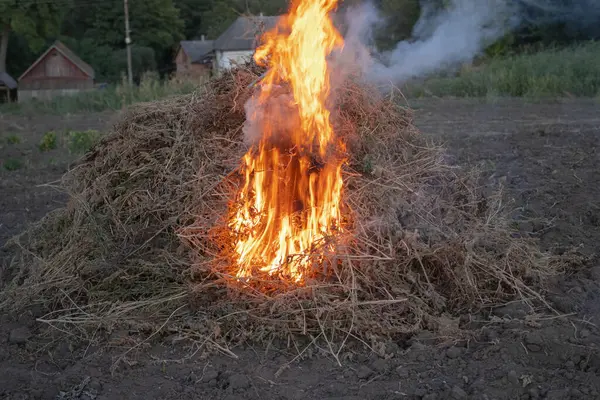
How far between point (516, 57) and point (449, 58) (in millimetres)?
13570

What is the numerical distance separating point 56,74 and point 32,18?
6.58m

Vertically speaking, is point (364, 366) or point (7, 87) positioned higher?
point (364, 366)

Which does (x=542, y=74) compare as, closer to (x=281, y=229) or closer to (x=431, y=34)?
(x=431, y=34)

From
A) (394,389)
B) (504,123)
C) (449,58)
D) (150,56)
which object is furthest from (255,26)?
(150,56)

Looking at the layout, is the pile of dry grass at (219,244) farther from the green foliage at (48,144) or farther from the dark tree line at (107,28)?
the dark tree line at (107,28)

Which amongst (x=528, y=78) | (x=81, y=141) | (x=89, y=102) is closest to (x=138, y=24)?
(x=89, y=102)

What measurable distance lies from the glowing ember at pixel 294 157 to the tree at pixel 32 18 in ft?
151

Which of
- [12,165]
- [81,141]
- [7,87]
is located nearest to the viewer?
[12,165]

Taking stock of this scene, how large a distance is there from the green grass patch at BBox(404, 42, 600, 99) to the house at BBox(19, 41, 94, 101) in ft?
124

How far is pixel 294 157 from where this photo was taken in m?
5.72

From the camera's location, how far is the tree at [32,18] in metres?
47.0

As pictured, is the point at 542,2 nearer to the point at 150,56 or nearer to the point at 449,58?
the point at 449,58

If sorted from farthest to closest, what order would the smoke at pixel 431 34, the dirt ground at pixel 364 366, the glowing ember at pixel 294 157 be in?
1. the smoke at pixel 431 34
2. the glowing ember at pixel 294 157
3. the dirt ground at pixel 364 366

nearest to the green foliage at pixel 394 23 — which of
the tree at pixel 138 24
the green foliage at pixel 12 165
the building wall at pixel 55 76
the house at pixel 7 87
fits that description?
the green foliage at pixel 12 165
